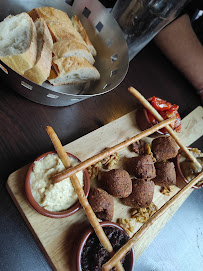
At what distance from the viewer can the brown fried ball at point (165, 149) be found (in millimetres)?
1188

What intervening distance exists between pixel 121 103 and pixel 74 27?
1.39 feet

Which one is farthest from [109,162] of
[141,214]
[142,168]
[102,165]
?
[141,214]

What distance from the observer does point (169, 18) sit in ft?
3.83

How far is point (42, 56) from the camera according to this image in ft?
2.88

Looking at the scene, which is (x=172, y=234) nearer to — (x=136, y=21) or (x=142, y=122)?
(x=142, y=122)

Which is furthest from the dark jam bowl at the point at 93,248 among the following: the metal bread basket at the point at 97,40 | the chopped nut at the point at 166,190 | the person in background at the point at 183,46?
the person in background at the point at 183,46

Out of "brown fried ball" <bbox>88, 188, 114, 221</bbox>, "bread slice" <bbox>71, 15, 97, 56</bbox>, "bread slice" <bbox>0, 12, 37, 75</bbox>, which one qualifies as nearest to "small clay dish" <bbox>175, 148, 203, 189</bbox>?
"brown fried ball" <bbox>88, 188, 114, 221</bbox>

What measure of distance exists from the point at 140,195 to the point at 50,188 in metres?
0.39

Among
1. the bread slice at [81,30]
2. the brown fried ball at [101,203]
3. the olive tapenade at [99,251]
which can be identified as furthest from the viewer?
the bread slice at [81,30]

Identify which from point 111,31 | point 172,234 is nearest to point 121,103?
point 111,31

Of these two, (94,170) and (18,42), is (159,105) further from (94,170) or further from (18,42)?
(18,42)

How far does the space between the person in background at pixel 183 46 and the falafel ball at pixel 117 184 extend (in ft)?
3.21

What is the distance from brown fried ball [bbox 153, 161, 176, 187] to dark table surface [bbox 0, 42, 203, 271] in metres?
0.19

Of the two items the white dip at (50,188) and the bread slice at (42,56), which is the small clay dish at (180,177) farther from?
the bread slice at (42,56)
